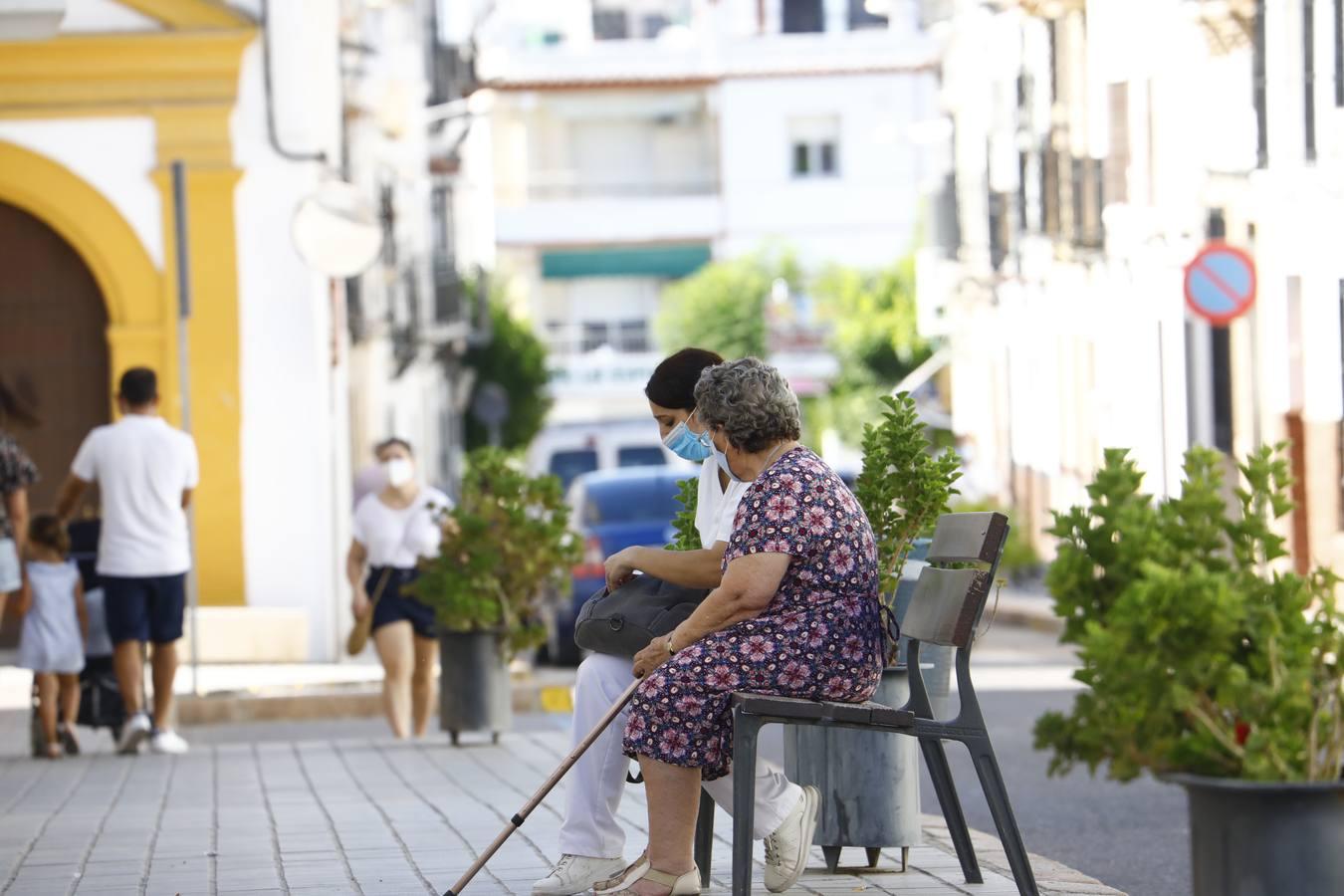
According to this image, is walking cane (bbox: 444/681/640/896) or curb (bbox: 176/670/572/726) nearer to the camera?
walking cane (bbox: 444/681/640/896)

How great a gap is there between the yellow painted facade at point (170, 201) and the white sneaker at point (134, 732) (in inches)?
219

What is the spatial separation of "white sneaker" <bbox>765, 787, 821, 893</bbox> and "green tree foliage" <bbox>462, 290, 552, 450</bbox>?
42.1 m

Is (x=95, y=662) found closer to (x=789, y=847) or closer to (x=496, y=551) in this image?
(x=496, y=551)

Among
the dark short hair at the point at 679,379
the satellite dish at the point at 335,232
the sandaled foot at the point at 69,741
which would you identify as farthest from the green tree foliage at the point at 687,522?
the satellite dish at the point at 335,232

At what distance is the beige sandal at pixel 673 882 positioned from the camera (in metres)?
6.90

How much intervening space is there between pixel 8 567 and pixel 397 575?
1962mm

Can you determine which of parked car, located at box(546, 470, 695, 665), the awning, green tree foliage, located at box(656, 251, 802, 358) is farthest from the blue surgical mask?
the awning

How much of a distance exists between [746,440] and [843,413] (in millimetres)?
40383

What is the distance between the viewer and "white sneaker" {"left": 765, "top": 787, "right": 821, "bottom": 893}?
23.0 ft

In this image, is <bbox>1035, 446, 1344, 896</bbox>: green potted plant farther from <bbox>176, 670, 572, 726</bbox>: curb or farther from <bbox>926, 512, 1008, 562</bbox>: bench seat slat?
<bbox>176, 670, 572, 726</bbox>: curb

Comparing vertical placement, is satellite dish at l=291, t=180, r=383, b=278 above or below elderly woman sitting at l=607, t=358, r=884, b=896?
above

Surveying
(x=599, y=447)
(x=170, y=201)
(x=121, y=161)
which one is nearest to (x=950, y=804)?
(x=170, y=201)

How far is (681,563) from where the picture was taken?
716 centimetres

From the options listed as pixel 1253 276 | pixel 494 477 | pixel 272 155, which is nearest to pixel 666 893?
pixel 494 477
